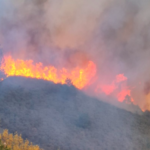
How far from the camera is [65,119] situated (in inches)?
572

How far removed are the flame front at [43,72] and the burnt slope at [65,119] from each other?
1526 mm

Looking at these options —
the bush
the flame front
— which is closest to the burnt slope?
the bush

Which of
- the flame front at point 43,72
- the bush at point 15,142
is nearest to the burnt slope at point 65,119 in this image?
the bush at point 15,142

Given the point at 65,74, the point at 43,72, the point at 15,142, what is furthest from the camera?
the point at 65,74

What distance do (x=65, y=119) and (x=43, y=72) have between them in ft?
26.2

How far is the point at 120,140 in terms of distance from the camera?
13.7 metres

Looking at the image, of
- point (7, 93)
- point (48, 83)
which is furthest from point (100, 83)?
point (7, 93)

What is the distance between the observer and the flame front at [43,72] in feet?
68.8

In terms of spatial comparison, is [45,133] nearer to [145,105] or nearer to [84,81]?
[84,81]

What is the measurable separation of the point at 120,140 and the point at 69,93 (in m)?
5.88

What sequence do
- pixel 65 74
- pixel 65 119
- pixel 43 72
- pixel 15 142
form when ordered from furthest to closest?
pixel 65 74, pixel 43 72, pixel 65 119, pixel 15 142

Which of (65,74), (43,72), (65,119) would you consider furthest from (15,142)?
(65,74)

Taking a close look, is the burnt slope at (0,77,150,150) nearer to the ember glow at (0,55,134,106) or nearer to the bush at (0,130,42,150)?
the bush at (0,130,42,150)

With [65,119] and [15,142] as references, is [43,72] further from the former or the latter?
[15,142]
